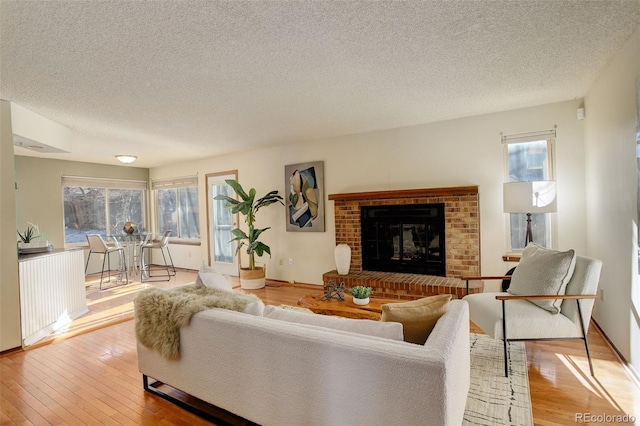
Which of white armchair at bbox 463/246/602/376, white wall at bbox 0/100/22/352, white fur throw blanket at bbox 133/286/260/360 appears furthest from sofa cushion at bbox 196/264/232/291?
white wall at bbox 0/100/22/352

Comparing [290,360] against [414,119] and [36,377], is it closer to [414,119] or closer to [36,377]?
[36,377]

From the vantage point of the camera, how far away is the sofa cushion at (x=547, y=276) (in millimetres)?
2332

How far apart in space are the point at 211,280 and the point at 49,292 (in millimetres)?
2543

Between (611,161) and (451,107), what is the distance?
1567 mm

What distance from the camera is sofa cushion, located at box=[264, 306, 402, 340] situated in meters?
1.52

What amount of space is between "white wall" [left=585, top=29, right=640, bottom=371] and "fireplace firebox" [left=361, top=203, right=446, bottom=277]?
1.60 meters

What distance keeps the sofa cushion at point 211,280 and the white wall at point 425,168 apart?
2793mm

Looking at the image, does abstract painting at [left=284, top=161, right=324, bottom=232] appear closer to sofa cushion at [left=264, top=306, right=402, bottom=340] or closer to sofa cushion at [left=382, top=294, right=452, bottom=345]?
sofa cushion at [left=264, top=306, right=402, bottom=340]

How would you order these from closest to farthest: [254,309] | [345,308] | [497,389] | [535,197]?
[254,309] < [497,389] < [345,308] < [535,197]

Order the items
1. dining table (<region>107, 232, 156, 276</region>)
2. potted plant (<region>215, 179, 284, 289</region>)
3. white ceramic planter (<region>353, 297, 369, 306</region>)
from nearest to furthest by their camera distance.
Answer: white ceramic planter (<region>353, 297, 369, 306</region>)
potted plant (<region>215, 179, 284, 289</region>)
dining table (<region>107, 232, 156, 276</region>)

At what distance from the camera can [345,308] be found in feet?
9.47

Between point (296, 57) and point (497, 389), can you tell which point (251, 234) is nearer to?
point (296, 57)

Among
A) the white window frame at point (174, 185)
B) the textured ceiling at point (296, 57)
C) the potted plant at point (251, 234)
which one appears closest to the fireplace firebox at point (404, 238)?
the textured ceiling at point (296, 57)

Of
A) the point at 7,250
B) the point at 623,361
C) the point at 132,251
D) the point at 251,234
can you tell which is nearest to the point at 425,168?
the point at 623,361
